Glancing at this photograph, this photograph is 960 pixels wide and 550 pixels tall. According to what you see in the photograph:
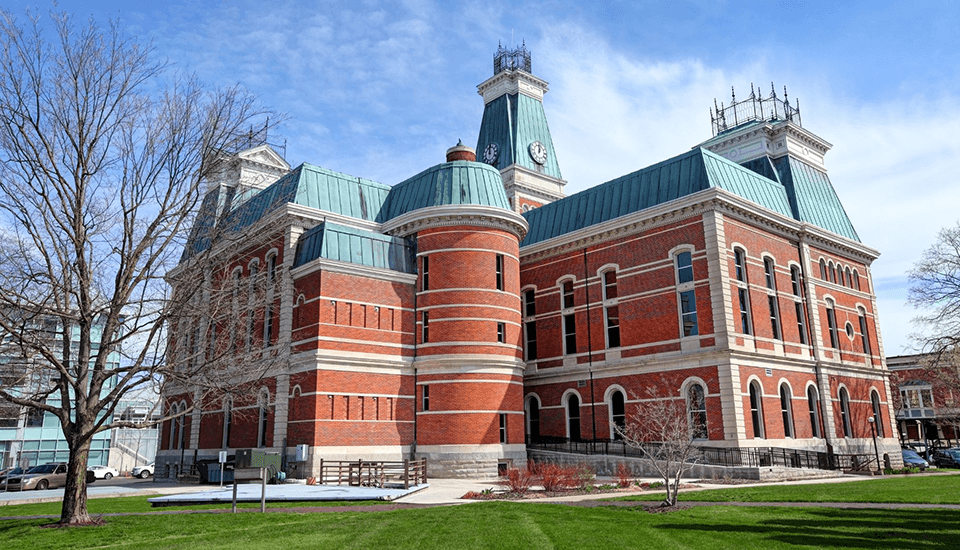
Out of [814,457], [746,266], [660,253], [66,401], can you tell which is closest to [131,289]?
[66,401]

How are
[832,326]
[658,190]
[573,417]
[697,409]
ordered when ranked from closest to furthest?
[697,409] < [658,190] < [573,417] < [832,326]

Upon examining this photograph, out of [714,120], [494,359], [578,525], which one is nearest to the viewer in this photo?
[578,525]

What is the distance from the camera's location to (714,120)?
46.9 m

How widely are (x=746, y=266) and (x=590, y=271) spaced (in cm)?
814

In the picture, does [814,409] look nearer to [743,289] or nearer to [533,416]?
[743,289]

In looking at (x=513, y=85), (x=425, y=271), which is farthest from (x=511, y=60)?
(x=425, y=271)

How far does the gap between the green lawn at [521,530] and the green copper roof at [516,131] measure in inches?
1517

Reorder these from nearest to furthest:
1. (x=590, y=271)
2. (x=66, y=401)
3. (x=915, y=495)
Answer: (x=66, y=401) → (x=915, y=495) → (x=590, y=271)

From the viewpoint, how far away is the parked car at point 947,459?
136 feet

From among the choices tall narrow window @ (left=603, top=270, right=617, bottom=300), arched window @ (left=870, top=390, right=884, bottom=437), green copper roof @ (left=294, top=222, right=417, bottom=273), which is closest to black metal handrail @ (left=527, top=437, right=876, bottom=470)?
arched window @ (left=870, top=390, right=884, bottom=437)

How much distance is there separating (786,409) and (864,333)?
11.5 m

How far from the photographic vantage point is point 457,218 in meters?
34.0

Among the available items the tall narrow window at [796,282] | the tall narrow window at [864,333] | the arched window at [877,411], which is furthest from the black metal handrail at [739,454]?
the tall narrow window at [796,282]

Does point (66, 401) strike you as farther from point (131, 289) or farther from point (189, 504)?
point (189, 504)
